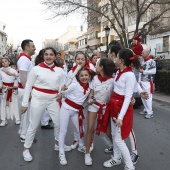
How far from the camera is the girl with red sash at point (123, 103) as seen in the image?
3.10m

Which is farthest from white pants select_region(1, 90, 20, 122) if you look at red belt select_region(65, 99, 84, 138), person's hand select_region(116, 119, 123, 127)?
person's hand select_region(116, 119, 123, 127)

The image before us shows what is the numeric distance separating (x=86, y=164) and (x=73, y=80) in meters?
1.38

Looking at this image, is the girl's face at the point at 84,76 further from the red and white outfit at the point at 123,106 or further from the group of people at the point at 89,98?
the red and white outfit at the point at 123,106

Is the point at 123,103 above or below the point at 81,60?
below

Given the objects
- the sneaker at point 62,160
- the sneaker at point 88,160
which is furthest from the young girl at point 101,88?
the sneaker at point 62,160

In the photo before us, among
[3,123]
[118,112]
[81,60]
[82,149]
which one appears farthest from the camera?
[3,123]

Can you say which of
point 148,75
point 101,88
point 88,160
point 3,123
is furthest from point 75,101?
point 148,75

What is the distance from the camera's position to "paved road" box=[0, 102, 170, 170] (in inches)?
141

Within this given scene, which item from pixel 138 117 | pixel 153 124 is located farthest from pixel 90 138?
pixel 138 117

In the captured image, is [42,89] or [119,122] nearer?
[119,122]

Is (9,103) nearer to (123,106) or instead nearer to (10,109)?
(10,109)

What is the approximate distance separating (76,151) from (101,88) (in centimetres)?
144

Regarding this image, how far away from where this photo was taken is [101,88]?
3.47 m

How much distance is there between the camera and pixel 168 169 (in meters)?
3.47
